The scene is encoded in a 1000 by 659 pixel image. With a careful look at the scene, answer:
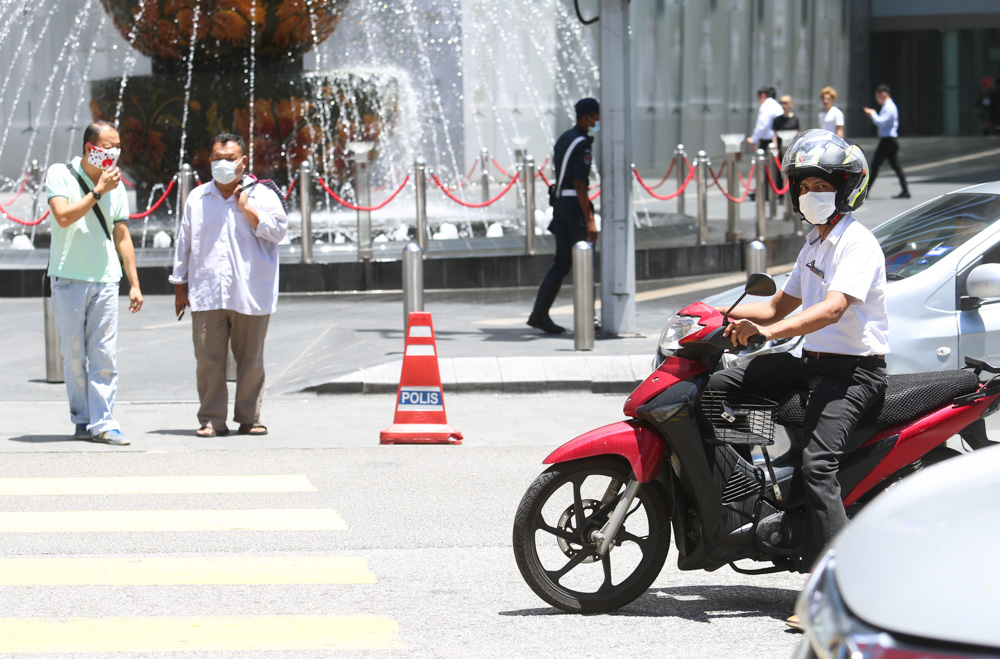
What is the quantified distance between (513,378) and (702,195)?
26.8ft

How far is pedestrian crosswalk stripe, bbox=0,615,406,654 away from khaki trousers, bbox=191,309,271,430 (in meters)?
3.64

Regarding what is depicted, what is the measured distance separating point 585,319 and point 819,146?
6246 mm

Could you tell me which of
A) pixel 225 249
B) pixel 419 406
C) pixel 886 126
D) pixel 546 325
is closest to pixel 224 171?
pixel 225 249

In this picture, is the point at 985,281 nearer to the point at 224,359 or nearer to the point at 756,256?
the point at 224,359

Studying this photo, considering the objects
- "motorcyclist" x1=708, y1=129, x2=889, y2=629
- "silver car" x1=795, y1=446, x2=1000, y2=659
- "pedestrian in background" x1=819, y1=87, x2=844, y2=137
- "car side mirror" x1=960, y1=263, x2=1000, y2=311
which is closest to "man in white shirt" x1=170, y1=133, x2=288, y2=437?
"car side mirror" x1=960, y1=263, x2=1000, y2=311

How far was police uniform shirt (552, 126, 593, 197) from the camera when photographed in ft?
37.7

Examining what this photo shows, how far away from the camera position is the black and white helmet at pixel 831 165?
4.81m

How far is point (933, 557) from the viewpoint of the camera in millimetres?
2684

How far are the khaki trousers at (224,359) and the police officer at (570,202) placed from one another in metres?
3.82

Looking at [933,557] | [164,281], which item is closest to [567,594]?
[933,557]

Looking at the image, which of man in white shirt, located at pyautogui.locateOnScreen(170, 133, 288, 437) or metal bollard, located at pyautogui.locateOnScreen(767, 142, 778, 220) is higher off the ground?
metal bollard, located at pyautogui.locateOnScreen(767, 142, 778, 220)

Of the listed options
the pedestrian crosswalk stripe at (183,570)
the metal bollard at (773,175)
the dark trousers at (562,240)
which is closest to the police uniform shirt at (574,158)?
the dark trousers at (562,240)

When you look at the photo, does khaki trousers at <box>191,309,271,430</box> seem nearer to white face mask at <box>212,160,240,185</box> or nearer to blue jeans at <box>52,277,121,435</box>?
blue jeans at <box>52,277,121,435</box>

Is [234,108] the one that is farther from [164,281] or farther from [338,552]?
[338,552]
